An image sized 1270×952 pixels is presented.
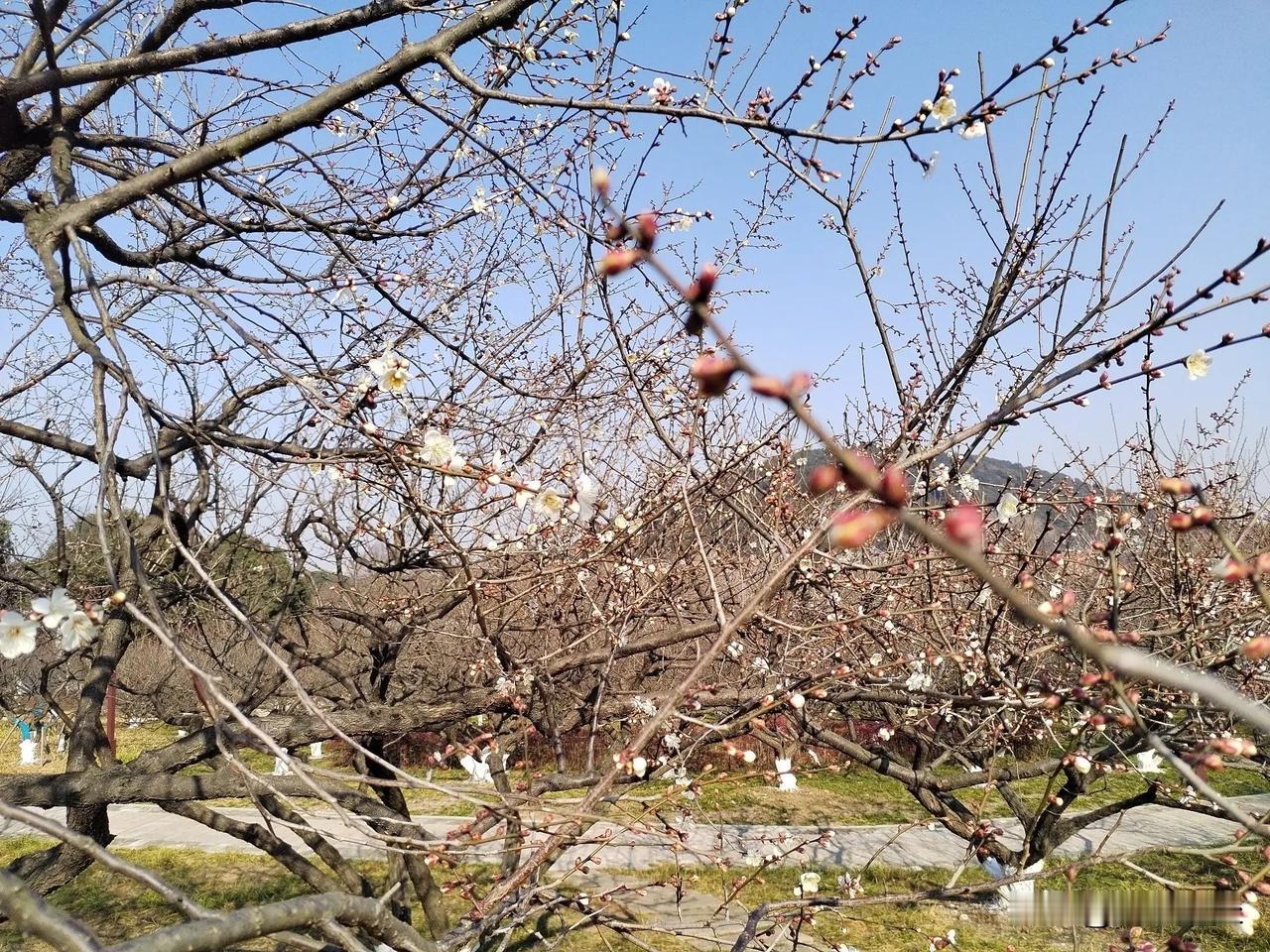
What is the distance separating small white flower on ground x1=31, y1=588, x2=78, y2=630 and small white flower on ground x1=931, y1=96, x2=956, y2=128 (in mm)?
2437

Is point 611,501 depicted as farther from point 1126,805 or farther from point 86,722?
point 1126,805

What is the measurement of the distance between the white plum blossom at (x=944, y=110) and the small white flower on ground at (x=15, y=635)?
2663 mm

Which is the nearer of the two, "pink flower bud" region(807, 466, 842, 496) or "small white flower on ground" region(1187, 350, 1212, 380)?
"pink flower bud" region(807, 466, 842, 496)

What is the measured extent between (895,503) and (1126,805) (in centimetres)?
473

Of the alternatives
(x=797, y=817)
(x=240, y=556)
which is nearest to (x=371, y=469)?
(x=240, y=556)

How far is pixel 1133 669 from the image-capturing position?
1.26 ft

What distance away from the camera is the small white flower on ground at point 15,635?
203 centimetres

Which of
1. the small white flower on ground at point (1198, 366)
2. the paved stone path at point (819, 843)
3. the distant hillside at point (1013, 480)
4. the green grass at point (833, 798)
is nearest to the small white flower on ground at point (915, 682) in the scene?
the distant hillside at point (1013, 480)

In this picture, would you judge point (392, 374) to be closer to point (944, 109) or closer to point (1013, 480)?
point (944, 109)

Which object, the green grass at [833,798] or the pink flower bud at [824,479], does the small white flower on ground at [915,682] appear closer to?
the pink flower bud at [824,479]

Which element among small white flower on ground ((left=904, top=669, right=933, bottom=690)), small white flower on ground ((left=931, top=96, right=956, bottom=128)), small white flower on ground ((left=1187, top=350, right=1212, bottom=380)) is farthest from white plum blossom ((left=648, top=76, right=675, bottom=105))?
small white flower on ground ((left=904, top=669, right=933, bottom=690))

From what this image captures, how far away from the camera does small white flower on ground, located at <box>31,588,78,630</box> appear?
1857 millimetres

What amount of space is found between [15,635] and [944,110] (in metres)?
2.87

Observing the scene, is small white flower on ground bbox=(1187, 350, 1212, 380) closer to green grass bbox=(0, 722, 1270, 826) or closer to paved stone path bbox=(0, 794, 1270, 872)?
paved stone path bbox=(0, 794, 1270, 872)
